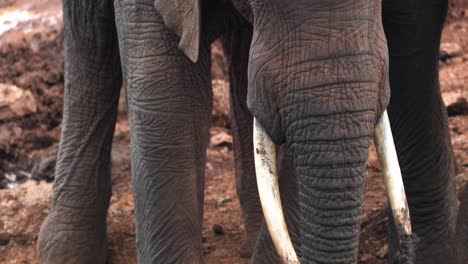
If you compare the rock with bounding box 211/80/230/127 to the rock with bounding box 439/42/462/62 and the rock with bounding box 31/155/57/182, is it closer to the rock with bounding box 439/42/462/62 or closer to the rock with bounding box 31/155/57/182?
the rock with bounding box 31/155/57/182

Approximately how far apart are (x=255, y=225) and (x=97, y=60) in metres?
0.92

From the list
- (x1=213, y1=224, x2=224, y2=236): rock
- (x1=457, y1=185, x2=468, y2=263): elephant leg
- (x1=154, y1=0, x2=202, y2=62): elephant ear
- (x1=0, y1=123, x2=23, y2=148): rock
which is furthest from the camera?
(x1=0, y1=123, x2=23, y2=148): rock

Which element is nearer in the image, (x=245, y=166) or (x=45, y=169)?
(x=245, y=166)

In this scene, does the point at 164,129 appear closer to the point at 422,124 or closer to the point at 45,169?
the point at 422,124

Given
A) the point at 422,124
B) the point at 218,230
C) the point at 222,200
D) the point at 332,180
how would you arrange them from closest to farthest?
the point at 332,180, the point at 422,124, the point at 218,230, the point at 222,200

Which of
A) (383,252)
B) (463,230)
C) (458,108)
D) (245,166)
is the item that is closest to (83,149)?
(245,166)

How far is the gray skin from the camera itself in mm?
3254

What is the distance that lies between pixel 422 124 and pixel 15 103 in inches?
104

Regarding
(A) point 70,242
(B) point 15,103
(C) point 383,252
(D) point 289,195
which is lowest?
(C) point 383,252

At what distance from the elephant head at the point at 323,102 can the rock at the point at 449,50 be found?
13.9 feet

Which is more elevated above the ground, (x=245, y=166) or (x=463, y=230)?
(x=245, y=166)

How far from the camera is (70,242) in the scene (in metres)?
4.88

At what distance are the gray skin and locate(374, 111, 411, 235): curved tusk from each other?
0.25 feet

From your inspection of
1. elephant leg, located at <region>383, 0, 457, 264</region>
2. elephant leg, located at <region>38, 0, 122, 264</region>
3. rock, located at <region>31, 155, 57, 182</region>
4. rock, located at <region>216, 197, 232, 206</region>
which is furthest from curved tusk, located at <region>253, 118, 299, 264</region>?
rock, located at <region>31, 155, 57, 182</region>
